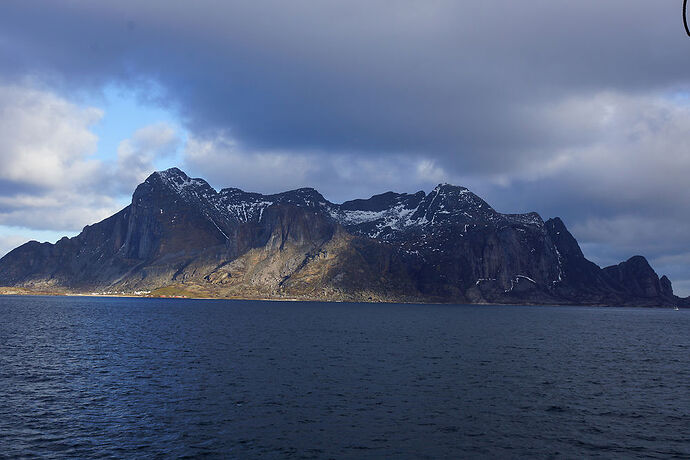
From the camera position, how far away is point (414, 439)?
50.1 m

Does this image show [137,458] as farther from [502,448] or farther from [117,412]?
[502,448]

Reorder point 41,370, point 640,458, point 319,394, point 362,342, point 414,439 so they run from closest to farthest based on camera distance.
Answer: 1. point 640,458
2. point 414,439
3. point 319,394
4. point 41,370
5. point 362,342

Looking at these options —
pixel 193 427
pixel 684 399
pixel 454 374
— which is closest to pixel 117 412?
pixel 193 427

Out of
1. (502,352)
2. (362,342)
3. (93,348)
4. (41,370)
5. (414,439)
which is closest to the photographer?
(414,439)

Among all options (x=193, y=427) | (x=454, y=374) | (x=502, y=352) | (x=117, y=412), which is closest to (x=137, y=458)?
(x=193, y=427)

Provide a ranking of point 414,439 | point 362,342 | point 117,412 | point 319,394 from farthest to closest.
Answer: point 362,342
point 319,394
point 117,412
point 414,439

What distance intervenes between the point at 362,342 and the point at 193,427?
8644 cm

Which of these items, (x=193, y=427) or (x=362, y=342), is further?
(x=362, y=342)

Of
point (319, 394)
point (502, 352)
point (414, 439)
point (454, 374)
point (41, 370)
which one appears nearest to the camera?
point (414, 439)

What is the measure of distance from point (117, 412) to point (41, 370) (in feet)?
108

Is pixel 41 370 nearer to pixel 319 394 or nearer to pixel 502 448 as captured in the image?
pixel 319 394

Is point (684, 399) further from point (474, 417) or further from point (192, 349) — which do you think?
point (192, 349)

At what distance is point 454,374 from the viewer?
8656 centimetres

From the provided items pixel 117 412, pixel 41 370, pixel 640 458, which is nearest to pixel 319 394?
pixel 117 412
